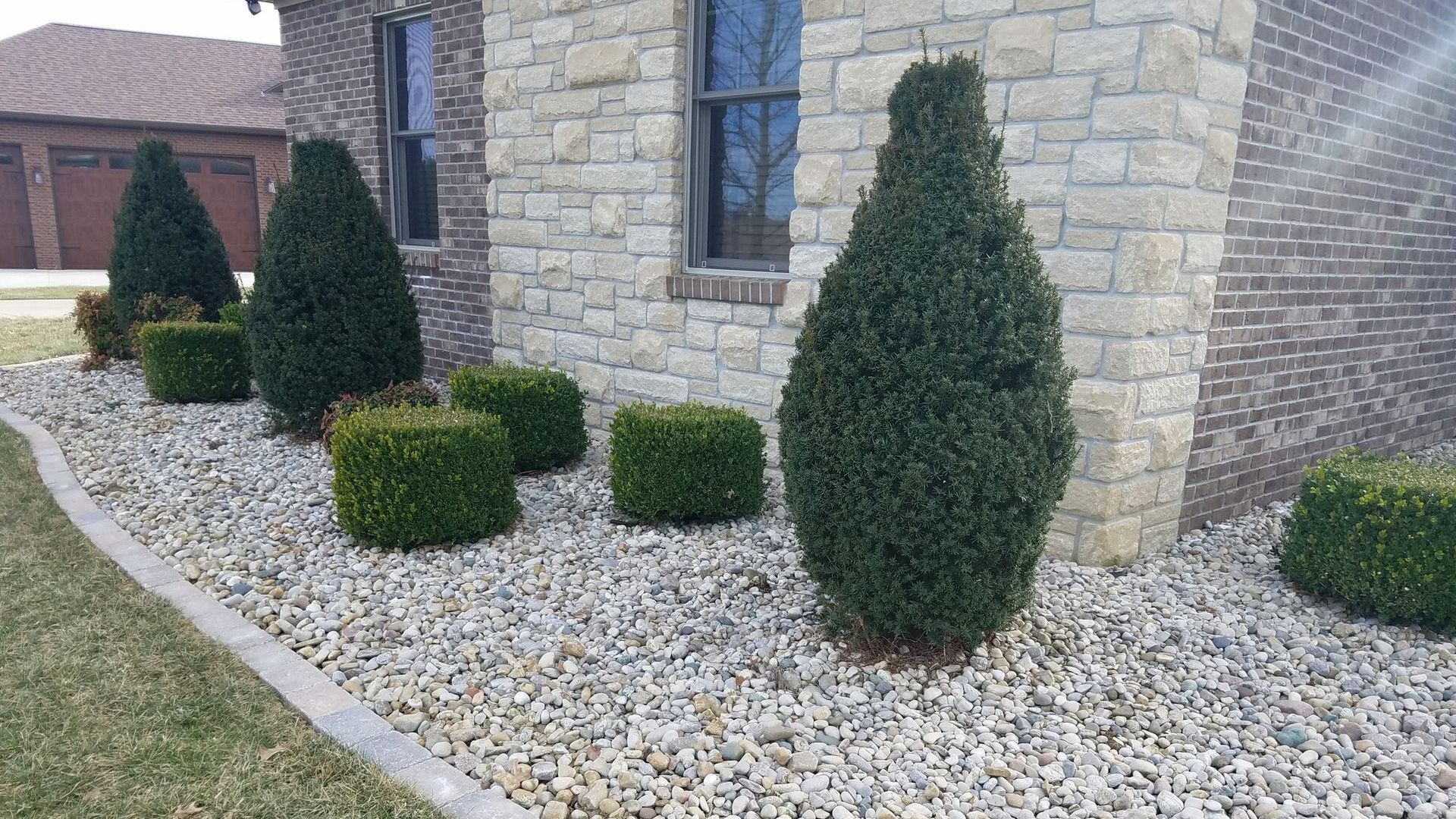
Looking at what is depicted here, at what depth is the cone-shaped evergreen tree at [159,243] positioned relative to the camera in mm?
8273

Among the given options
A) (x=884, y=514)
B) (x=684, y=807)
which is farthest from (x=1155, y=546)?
(x=684, y=807)

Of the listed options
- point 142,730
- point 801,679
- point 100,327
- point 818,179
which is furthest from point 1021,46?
point 100,327

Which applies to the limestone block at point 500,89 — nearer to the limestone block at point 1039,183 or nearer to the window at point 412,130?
the window at point 412,130

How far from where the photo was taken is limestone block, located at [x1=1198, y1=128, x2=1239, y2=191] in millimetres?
3912

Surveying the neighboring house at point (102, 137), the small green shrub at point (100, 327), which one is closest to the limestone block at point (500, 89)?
the small green shrub at point (100, 327)

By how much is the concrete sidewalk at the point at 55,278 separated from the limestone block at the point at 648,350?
13.4 metres

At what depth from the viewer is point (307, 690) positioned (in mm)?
3045

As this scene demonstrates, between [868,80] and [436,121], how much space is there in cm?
429

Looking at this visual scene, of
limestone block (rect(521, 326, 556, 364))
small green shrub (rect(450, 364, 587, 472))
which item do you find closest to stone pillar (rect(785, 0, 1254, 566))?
small green shrub (rect(450, 364, 587, 472))

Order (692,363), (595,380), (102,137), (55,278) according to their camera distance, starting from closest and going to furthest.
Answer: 1. (692,363)
2. (595,380)
3. (55,278)
4. (102,137)

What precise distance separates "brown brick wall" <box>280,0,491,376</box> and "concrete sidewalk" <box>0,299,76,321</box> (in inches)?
275

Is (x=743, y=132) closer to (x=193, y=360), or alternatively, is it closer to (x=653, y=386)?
(x=653, y=386)

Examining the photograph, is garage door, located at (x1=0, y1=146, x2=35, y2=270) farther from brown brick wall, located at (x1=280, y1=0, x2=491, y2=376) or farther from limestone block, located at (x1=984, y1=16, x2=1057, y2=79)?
limestone block, located at (x1=984, y1=16, x2=1057, y2=79)

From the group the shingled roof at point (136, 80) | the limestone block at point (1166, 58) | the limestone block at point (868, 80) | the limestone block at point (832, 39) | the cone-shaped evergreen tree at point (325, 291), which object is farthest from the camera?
the shingled roof at point (136, 80)
